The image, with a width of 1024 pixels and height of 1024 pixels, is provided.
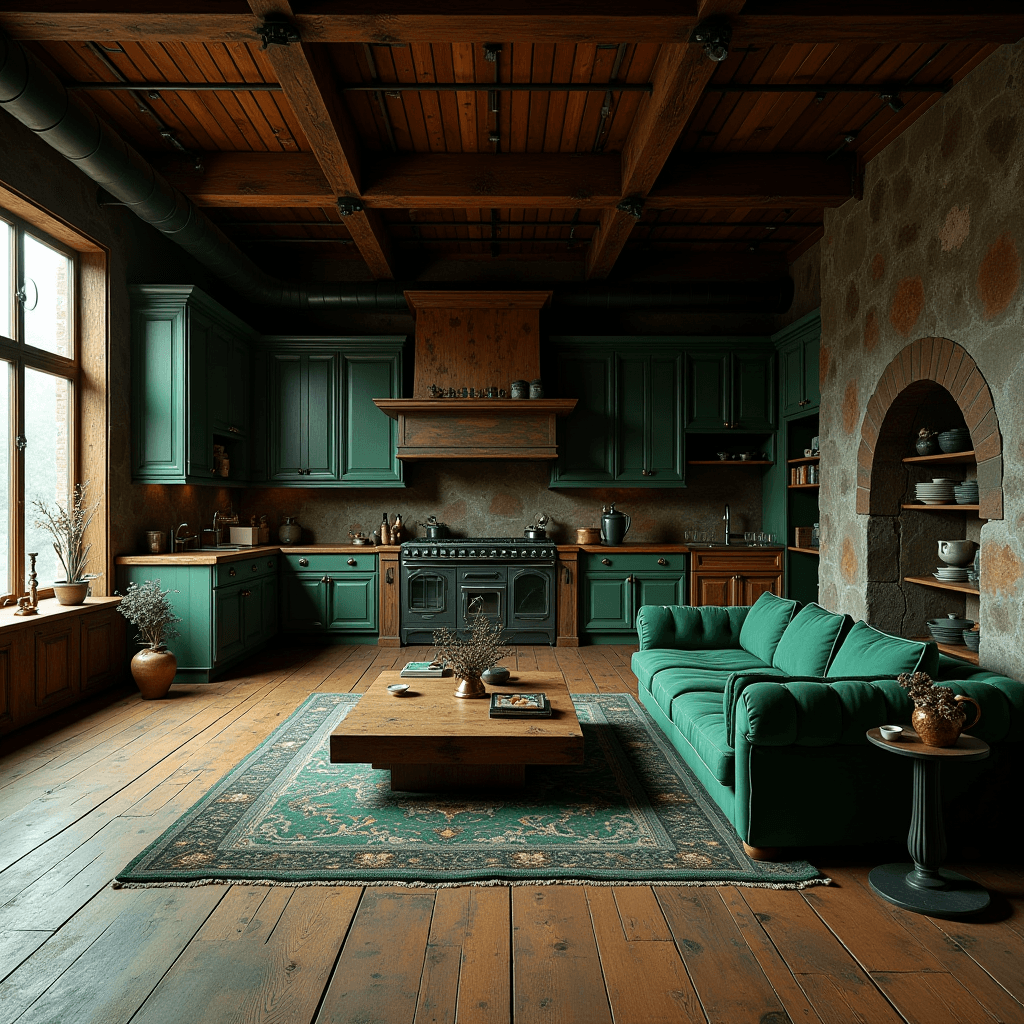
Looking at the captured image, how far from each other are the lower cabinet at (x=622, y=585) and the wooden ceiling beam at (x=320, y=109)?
3.56 m

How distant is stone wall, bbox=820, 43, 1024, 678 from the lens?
11.6 feet

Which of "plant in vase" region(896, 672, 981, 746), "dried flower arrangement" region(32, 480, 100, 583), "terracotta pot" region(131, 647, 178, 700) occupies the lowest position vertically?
"terracotta pot" region(131, 647, 178, 700)

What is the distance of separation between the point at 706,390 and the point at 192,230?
4.67 meters

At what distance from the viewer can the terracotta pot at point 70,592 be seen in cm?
481

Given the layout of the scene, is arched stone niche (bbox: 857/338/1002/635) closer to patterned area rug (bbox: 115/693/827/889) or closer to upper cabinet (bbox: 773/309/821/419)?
upper cabinet (bbox: 773/309/821/419)

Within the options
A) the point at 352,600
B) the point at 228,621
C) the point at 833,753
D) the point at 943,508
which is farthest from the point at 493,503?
the point at 833,753

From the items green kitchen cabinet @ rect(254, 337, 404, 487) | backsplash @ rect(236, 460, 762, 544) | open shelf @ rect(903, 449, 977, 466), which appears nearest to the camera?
open shelf @ rect(903, 449, 977, 466)

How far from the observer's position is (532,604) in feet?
22.9

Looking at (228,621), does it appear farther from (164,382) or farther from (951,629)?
(951,629)

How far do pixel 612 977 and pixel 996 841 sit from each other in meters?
1.75

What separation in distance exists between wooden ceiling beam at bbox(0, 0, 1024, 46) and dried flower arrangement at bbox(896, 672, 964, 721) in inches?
114

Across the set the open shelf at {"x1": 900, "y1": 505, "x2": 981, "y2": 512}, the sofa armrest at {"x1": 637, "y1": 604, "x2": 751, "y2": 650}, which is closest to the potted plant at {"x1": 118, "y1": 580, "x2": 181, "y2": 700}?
the sofa armrest at {"x1": 637, "y1": 604, "x2": 751, "y2": 650}

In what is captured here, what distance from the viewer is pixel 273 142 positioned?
5102mm

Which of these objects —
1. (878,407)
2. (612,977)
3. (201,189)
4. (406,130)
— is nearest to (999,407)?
(878,407)
